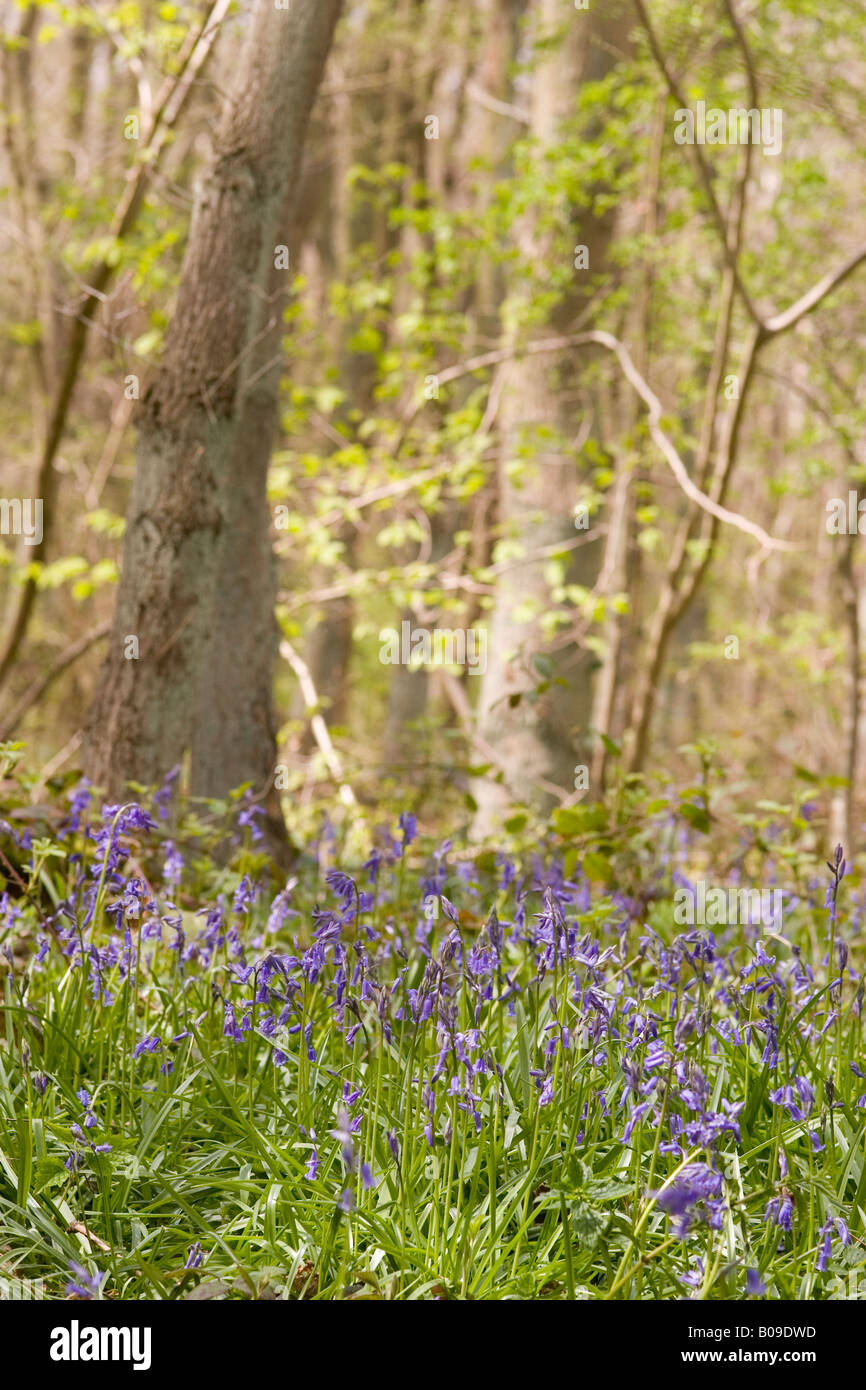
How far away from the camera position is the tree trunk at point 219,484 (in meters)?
4.43

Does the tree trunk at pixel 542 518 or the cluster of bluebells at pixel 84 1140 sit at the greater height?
the tree trunk at pixel 542 518

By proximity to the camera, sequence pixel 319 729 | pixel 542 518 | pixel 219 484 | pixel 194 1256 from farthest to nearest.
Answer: pixel 319 729 < pixel 542 518 < pixel 219 484 < pixel 194 1256

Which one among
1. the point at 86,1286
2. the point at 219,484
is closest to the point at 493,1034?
the point at 86,1286

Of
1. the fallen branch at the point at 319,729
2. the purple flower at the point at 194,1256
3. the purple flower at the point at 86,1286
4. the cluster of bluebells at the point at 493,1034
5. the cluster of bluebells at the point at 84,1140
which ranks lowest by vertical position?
the purple flower at the point at 194,1256

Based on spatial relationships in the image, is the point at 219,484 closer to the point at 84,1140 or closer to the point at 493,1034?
the point at 493,1034

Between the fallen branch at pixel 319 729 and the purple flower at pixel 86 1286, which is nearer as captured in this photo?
the purple flower at pixel 86 1286

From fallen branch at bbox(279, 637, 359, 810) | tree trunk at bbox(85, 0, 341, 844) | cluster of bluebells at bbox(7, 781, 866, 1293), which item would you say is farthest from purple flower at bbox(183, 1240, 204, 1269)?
fallen branch at bbox(279, 637, 359, 810)

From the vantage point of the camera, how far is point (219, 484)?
458 cm

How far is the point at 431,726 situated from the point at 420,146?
884 cm

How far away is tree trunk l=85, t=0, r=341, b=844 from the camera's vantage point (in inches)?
175

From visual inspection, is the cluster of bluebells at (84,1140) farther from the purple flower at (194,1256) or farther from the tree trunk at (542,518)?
the tree trunk at (542,518)

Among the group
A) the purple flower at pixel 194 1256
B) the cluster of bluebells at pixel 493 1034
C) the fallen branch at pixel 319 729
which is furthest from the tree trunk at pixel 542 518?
the purple flower at pixel 194 1256

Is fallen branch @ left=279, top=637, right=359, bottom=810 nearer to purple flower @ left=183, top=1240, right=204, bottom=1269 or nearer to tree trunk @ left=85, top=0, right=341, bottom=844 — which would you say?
tree trunk @ left=85, top=0, right=341, bottom=844

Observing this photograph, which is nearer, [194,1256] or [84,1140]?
[194,1256]
